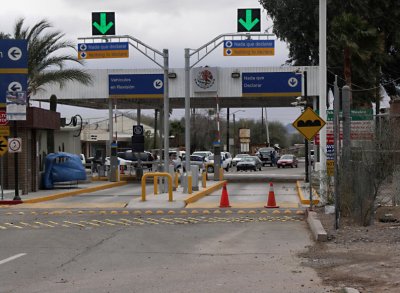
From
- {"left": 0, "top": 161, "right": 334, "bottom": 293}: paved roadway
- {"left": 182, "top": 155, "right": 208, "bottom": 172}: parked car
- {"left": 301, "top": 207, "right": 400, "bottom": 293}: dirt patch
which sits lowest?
{"left": 0, "top": 161, "right": 334, "bottom": 293}: paved roadway

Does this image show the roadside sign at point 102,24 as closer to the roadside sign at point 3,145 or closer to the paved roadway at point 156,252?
the roadside sign at point 3,145

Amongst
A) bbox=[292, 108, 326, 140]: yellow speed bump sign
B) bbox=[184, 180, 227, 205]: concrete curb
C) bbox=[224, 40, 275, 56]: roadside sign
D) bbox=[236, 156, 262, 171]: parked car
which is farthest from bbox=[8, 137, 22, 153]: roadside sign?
bbox=[236, 156, 262, 171]: parked car

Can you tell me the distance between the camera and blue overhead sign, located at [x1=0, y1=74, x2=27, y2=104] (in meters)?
23.3

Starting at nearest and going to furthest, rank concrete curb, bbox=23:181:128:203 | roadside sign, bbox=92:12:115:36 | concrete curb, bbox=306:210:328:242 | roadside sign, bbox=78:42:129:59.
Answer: concrete curb, bbox=306:210:328:242 < concrete curb, bbox=23:181:128:203 < roadside sign, bbox=92:12:115:36 < roadside sign, bbox=78:42:129:59

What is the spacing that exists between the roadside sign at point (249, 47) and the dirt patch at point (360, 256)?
11218 millimetres

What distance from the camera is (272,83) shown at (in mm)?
34656

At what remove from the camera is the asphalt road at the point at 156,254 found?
8414mm

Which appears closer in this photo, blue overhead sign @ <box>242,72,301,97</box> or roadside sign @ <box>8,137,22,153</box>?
roadside sign @ <box>8,137,22,153</box>

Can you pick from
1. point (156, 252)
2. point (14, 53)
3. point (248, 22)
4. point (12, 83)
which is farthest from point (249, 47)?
point (156, 252)

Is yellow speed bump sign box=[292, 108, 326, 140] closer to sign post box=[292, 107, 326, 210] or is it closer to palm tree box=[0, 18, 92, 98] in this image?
sign post box=[292, 107, 326, 210]

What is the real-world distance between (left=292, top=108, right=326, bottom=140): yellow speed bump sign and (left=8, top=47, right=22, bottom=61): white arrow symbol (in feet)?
38.3

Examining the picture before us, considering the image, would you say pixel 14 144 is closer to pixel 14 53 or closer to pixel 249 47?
pixel 14 53

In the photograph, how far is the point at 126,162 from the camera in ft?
162

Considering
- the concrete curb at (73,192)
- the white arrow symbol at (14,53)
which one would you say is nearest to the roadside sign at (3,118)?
the white arrow symbol at (14,53)
